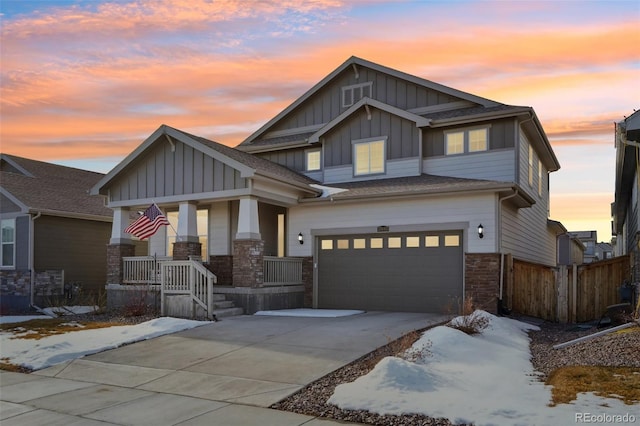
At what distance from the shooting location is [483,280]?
15.9 m

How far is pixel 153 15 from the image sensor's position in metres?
14.3

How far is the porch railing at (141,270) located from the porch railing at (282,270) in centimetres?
355

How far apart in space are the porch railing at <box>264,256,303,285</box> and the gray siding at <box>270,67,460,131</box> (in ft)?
23.8

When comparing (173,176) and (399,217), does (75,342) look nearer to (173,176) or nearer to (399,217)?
(173,176)

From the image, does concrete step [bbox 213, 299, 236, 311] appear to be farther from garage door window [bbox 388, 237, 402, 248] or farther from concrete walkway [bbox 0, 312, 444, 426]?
garage door window [bbox 388, 237, 402, 248]

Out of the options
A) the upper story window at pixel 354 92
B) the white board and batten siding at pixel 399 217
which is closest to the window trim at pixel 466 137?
the white board and batten siding at pixel 399 217

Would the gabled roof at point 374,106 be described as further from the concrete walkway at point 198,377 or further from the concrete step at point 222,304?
the concrete walkway at point 198,377

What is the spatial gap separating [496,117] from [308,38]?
662 centimetres

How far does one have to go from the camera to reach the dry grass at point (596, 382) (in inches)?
273

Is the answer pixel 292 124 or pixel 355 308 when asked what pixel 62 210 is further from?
pixel 355 308

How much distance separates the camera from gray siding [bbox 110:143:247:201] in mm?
17234

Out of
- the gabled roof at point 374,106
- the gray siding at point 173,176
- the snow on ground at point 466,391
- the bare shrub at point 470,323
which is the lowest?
the snow on ground at point 466,391

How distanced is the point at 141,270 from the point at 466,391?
1365 centimetres


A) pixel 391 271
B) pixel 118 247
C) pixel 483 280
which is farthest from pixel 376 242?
pixel 118 247
